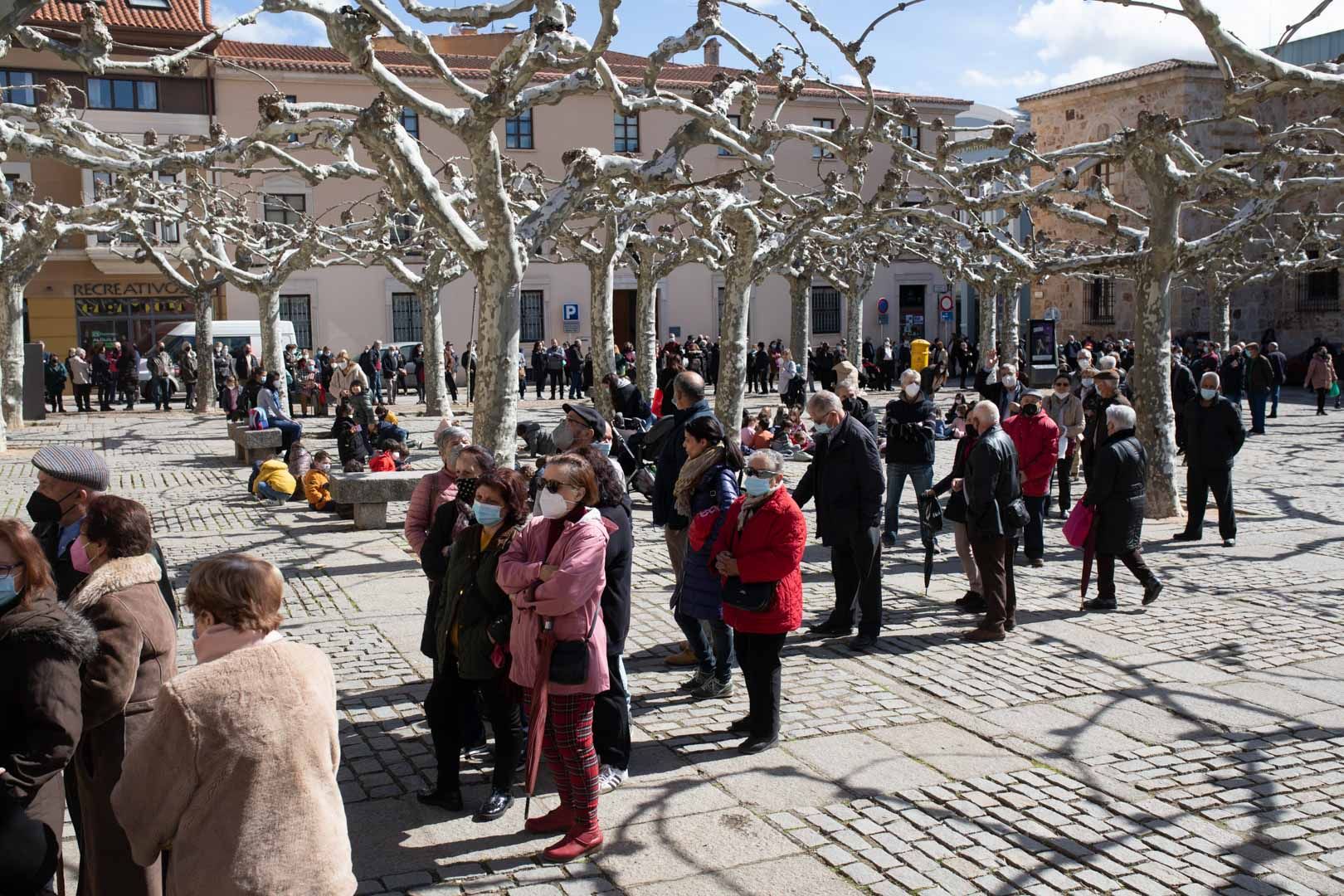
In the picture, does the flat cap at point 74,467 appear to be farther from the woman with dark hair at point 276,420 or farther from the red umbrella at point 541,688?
the woman with dark hair at point 276,420

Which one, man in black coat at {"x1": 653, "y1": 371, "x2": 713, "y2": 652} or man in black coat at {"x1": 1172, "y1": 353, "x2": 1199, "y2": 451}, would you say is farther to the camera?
man in black coat at {"x1": 1172, "y1": 353, "x2": 1199, "y2": 451}

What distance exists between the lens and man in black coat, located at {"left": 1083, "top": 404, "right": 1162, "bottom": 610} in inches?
356

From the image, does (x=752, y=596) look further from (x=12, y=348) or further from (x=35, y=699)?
(x=12, y=348)

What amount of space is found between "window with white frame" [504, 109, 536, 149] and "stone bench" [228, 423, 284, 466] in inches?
1170

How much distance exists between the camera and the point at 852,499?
797 cm

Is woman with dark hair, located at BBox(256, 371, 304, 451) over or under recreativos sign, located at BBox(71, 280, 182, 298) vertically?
under

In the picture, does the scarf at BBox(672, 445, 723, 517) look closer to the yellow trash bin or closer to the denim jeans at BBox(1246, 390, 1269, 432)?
the denim jeans at BBox(1246, 390, 1269, 432)

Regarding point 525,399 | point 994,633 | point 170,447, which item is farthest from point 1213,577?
point 525,399

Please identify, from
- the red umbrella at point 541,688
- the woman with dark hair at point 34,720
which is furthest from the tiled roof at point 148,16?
the woman with dark hair at point 34,720

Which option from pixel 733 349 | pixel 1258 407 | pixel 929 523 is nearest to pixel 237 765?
pixel 929 523

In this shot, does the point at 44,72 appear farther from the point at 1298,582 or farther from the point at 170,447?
the point at 1298,582

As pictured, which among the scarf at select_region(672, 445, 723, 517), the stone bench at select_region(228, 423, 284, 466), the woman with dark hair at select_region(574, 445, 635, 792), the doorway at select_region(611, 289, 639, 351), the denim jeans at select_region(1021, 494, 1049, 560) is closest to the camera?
the woman with dark hair at select_region(574, 445, 635, 792)

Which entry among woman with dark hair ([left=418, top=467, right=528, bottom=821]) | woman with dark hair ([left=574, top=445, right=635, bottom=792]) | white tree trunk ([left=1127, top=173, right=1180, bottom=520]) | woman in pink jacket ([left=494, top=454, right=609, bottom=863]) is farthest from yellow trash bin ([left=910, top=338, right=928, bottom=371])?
woman in pink jacket ([left=494, top=454, right=609, bottom=863])

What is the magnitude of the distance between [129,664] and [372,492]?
354 inches
